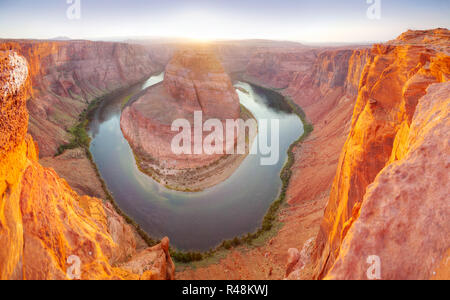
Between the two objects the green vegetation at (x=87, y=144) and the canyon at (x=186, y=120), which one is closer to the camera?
the green vegetation at (x=87, y=144)

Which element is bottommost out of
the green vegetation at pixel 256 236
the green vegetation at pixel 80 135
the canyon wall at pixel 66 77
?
the green vegetation at pixel 256 236

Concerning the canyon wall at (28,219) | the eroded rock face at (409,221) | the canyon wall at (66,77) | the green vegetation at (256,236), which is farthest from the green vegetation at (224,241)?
the eroded rock face at (409,221)

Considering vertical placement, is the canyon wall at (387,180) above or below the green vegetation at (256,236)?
above

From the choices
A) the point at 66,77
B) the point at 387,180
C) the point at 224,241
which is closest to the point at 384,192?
the point at 387,180

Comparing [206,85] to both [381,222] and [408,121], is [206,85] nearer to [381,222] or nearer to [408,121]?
[408,121]

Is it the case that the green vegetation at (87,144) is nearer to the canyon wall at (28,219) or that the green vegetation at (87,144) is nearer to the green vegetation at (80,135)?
the green vegetation at (80,135)

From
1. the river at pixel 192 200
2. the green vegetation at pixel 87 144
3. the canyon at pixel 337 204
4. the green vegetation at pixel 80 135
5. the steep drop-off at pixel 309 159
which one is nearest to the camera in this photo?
the canyon at pixel 337 204
